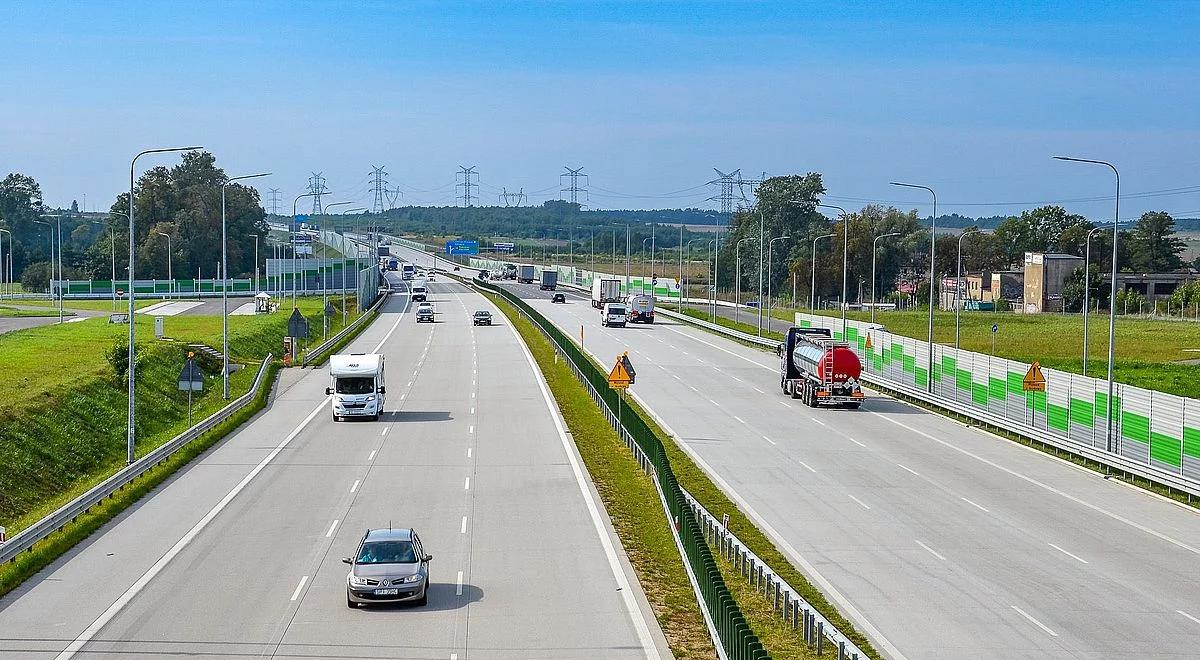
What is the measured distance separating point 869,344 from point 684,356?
16.3m

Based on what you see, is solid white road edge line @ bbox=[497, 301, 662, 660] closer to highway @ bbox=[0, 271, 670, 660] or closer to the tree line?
highway @ bbox=[0, 271, 670, 660]

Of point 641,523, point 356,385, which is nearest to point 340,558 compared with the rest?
point 641,523

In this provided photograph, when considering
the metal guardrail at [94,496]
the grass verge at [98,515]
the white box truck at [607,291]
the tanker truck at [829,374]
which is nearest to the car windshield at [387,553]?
the grass verge at [98,515]

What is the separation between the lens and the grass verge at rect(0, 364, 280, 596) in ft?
75.2

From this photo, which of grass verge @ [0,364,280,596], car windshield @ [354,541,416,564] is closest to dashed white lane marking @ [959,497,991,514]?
car windshield @ [354,541,416,564]

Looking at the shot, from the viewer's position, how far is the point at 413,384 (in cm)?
5884

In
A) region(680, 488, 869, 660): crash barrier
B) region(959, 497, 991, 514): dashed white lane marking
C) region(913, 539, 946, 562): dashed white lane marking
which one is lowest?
region(913, 539, 946, 562): dashed white lane marking

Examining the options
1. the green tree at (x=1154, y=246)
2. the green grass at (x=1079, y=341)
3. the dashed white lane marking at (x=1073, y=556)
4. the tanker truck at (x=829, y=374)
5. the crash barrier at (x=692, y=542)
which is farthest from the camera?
the green tree at (x=1154, y=246)

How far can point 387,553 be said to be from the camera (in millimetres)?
20922

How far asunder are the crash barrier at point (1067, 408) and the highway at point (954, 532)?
89 centimetres

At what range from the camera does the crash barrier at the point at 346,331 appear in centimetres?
6850

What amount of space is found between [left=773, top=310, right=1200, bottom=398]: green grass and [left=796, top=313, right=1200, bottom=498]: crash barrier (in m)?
10.6

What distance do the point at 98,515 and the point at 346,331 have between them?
56476 millimetres

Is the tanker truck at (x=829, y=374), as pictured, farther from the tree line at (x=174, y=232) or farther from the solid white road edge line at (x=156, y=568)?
the tree line at (x=174, y=232)
